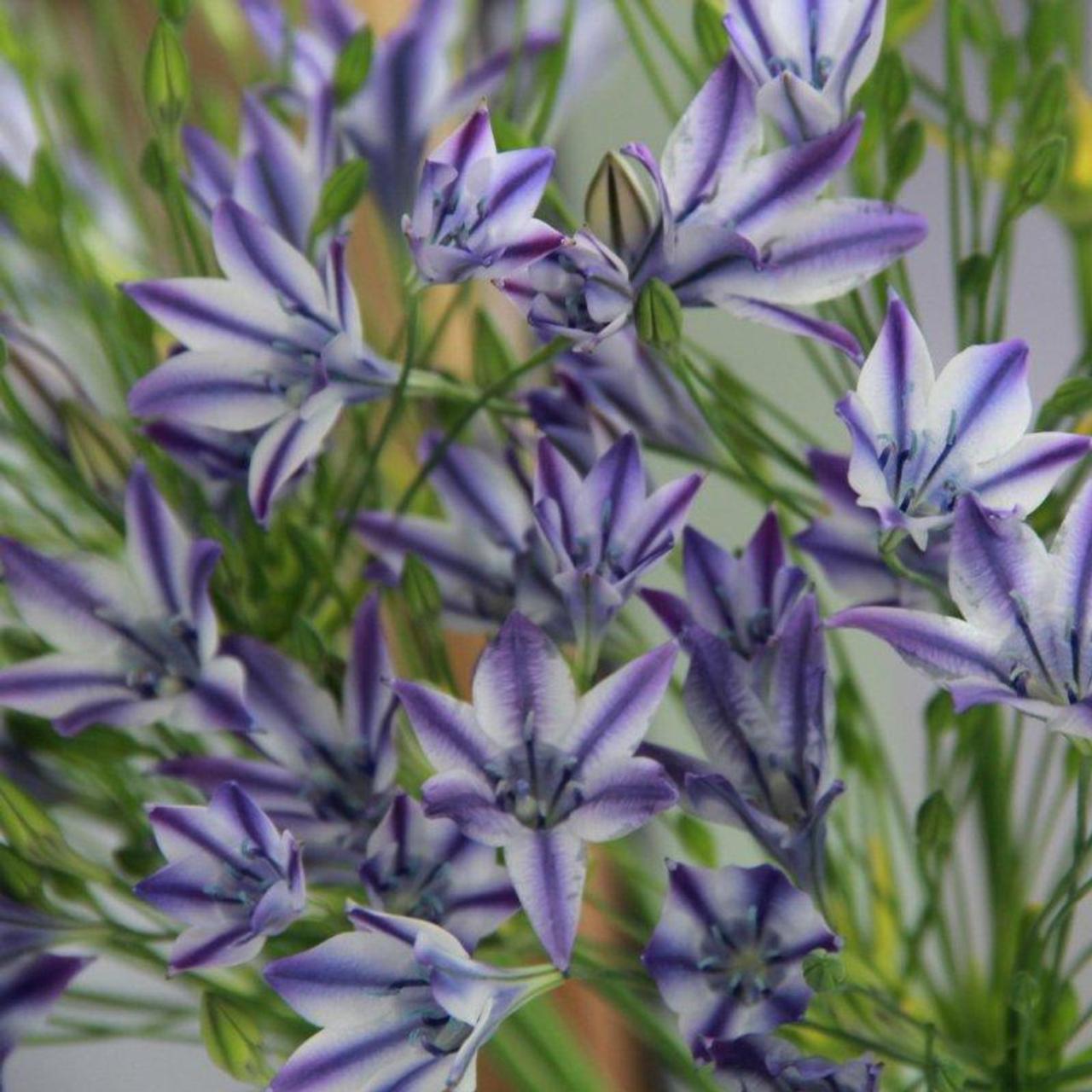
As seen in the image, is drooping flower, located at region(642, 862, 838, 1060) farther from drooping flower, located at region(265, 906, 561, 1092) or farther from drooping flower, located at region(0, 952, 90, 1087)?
drooping flower, located at region(0, 952, 90, 1087)

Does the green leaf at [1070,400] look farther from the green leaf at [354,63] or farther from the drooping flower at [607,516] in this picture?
the green leaf at [354,63]

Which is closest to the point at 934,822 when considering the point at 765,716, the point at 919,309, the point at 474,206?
the point at 765,716

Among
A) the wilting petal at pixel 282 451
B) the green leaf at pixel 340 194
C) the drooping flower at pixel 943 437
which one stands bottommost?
the drooping flower at pixel 943 437

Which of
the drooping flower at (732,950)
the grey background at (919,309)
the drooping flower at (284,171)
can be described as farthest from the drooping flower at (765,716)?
the grey background at (919,309)

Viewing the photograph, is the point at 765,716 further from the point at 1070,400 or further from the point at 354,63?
the point at 354,63

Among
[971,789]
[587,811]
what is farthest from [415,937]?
[971,789]

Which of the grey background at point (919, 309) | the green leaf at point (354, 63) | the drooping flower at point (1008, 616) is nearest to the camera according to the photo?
the drooping flower at point (1008, 616)

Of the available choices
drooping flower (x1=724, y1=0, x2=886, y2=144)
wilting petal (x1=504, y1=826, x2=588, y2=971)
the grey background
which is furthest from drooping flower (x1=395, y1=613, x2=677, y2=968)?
the grey background

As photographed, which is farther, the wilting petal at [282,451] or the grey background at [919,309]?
the grey background at [919,309]
